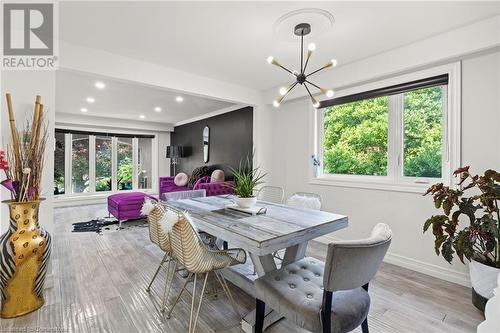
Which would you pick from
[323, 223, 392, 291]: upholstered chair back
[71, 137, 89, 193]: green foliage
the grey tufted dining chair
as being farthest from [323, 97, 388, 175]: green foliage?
[71, 137, 89, 193]: green foliage

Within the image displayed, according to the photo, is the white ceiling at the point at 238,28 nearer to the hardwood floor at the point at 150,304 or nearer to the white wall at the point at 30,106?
the white wall at the point at 30,106

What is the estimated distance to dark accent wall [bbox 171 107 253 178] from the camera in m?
4.91

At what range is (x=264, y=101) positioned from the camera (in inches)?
172

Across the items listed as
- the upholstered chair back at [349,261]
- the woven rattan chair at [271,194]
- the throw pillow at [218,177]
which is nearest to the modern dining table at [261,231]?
the upholstered chair back at [349,261]

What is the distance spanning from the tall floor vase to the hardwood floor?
0.36ft

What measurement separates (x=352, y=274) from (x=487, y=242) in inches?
61.7

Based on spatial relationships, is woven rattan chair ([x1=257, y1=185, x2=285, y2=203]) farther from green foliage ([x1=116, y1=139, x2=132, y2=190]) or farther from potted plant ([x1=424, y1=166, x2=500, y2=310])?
green foliage ([x1=116, y1=139, x2=132, y2=190])

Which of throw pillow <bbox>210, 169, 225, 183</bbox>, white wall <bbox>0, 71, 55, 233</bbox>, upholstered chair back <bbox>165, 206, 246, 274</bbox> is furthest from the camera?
throw pillow <bbox>210, 169, 225, 183</bbox>

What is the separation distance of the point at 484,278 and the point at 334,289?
5.51 feet

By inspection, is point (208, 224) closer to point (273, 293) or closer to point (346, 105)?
point (273, 293)

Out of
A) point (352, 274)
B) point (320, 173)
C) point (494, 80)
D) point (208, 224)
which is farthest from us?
point (320, 173)

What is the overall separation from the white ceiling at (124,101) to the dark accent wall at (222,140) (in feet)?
1.08

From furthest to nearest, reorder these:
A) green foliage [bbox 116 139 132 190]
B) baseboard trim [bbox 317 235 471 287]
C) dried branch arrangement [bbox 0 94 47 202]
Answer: green foliage [bbox 116 139 132 190]
baseboard trim [bbox 317 235 471 287]
dried branch arrangement [bbox 0 94 47 202]

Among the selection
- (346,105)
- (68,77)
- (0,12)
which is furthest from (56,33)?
(346,105)
